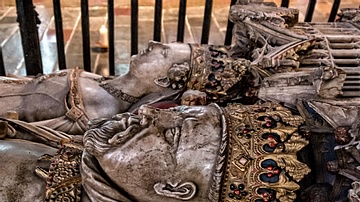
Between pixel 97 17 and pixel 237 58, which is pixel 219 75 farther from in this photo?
pixel 97 17

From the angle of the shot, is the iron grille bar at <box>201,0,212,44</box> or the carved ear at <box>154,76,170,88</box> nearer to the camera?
the carved ear at <box>154,76,170,88</box>

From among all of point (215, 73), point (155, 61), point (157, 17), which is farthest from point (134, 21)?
point (215, 73)

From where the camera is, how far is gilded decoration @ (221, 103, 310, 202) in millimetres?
1002

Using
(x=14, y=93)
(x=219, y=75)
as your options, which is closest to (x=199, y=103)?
(x=219, y=75)

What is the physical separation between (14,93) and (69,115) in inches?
10.2

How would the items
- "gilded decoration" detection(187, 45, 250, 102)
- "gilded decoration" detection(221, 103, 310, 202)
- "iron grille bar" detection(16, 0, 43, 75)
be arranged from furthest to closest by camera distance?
"iron grille bar" detection(16, 0, 43, 75), "gilded decoration" detection(187, 45, 250, 102), "gilded decoration" detection(221, 103, 310, 202)

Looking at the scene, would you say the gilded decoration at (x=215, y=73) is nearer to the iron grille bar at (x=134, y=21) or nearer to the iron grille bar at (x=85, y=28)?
the iron grille bar at (x=134, y=21)

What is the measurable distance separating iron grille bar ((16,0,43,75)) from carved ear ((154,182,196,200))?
1346 millimetres

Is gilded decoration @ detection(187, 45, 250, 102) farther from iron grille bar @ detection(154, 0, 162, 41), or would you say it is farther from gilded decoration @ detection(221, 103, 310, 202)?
iron grille bar @ detection(154, 0, 162, 41)

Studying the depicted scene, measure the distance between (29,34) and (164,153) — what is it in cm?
133

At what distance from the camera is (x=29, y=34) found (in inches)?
83.4

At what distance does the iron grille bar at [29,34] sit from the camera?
2064 mm

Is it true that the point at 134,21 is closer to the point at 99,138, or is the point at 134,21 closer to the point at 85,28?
the point at 85,28

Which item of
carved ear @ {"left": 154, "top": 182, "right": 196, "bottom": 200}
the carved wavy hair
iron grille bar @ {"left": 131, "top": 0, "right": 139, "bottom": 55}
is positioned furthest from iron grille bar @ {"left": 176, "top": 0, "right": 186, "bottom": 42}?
carved ear @ {"left": 154, "top": 182, "right": 196, "bottom": 200}
